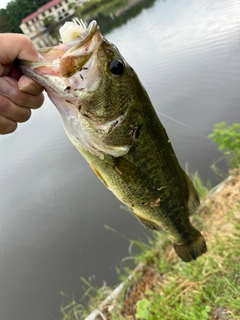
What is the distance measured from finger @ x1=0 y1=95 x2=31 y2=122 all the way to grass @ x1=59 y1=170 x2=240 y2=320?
1.99 metres

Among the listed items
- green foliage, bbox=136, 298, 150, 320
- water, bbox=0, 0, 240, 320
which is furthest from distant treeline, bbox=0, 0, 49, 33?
green foliage, bbox=136, 298, 150, 320

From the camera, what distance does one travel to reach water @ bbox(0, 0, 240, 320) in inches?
223

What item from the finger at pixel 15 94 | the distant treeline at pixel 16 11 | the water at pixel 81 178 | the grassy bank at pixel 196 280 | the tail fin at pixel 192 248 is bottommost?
the water at pixel 81 178

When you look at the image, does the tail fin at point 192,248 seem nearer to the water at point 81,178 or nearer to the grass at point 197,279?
the grass at point 197,279

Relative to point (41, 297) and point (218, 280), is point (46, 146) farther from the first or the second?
point (218, 280)

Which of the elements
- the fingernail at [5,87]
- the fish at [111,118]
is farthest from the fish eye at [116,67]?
the fingernail at [5,87]

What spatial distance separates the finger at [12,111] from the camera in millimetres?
1544

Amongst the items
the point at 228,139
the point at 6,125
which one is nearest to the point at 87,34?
the point at 6,125

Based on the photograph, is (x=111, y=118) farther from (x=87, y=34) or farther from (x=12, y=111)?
(x=12, y=111)

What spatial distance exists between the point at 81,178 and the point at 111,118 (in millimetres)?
6531

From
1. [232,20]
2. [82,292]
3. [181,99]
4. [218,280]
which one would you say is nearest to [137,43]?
[232,20]

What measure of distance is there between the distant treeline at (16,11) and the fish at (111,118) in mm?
60084

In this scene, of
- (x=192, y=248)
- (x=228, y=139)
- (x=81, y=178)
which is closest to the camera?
(x=192, y=248)

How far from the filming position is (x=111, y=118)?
1.56 metres
